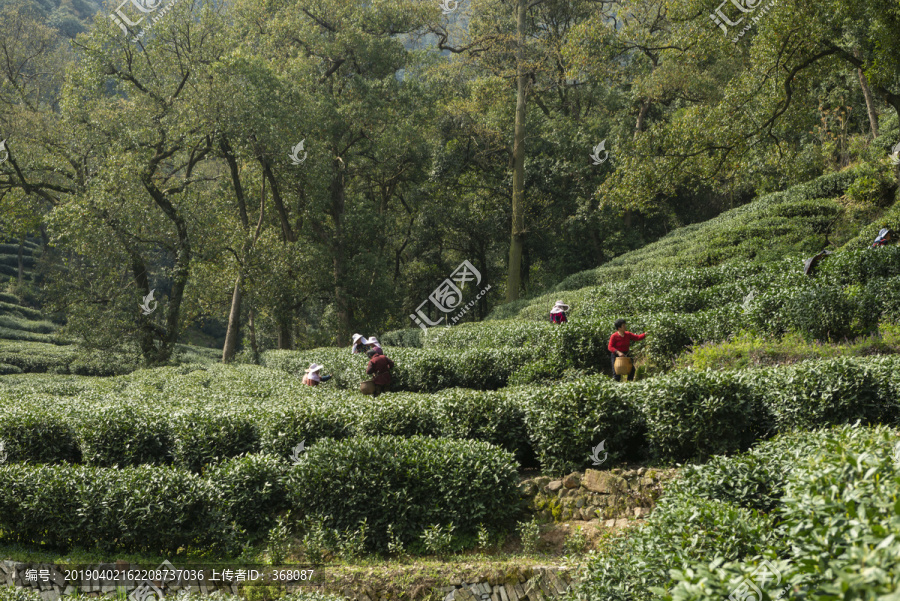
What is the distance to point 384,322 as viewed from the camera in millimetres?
30453

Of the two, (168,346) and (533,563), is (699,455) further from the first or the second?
(168,346)

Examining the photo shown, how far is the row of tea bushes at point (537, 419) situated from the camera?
6.62 m

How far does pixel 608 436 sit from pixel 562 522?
1.29 metres

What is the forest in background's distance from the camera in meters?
17.3

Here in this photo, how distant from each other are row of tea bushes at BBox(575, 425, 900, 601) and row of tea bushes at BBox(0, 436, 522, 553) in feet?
6.23

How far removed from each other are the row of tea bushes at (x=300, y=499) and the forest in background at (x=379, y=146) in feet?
36.3

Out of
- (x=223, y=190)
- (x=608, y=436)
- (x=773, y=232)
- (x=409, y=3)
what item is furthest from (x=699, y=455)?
(x=409, y=3)

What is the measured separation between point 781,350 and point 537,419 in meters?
4.25

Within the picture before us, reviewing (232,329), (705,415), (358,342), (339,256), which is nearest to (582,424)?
(705,415)
